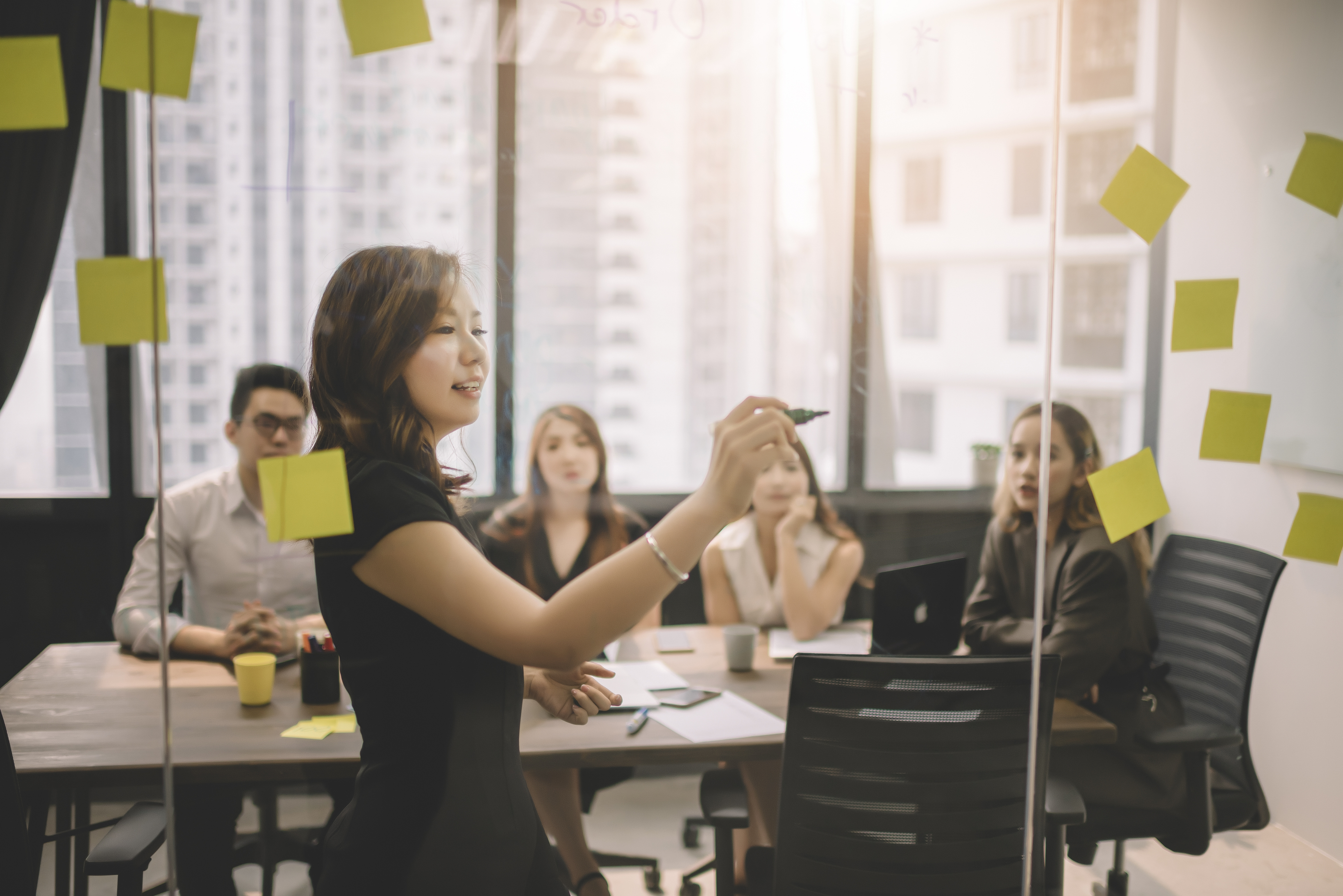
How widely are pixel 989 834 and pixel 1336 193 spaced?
1.03 metres

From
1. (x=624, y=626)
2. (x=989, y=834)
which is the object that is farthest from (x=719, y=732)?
(x=624, y=626)

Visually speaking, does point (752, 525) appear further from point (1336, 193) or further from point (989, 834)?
point (1336, 193)

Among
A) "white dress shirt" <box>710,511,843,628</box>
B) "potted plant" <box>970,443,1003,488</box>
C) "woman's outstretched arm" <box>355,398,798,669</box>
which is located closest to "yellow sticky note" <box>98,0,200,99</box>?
"woman's outstretched arm" <box>355,398,798,669</box>

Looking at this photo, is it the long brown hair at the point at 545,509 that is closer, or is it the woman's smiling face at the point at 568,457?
the long brown hair at the point at 545,509

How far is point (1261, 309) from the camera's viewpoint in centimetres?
130

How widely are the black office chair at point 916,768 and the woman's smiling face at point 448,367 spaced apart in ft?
1.99

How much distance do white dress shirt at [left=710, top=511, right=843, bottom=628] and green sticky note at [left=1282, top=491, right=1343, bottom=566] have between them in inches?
34.2

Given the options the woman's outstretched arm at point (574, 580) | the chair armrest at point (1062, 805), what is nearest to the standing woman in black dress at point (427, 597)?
the woman's outstretched arm at point (574, 580)

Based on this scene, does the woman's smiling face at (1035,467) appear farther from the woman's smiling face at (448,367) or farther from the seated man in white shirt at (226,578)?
the seated man in white shirt at (226,578)

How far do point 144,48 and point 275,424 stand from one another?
0.43 m

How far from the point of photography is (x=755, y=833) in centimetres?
147

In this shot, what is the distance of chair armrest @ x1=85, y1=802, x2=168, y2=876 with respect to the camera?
1.12m

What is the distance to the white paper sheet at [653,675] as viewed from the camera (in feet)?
5.39

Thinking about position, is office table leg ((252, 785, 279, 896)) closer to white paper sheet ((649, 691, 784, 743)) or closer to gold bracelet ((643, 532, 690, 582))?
white paper sheet ((649, 691, 784, 743))
